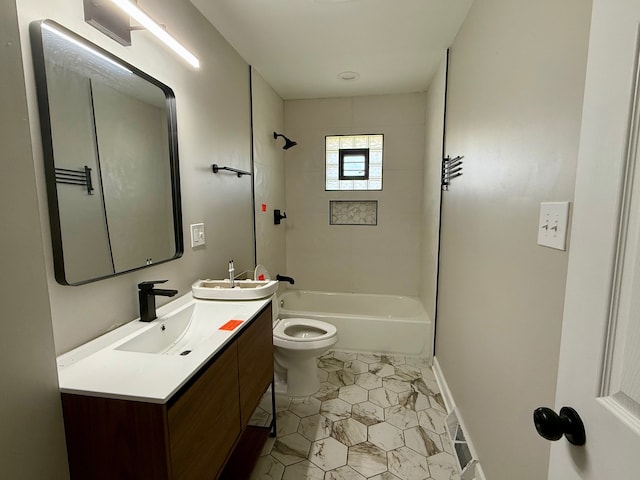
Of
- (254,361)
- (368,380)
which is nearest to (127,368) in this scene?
(254,361)

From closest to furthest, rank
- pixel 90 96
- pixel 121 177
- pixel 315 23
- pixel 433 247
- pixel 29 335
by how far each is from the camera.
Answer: pixel 29 335
pixel 90 96
pixel 121 177
pixel 315 23
pixel 433 247

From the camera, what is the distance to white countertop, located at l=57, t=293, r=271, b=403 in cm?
79

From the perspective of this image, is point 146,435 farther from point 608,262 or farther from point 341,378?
point 341,378

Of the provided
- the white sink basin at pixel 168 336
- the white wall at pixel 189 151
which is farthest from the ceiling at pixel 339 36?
the white sink basin at pixel 168 336

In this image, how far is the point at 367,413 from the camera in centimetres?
197

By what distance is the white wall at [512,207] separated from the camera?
2.82ft

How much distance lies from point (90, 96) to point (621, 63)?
142 centimetres

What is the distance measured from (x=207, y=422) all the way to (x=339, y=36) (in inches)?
86.2

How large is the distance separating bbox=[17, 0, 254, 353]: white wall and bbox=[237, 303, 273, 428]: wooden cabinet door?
0.48 metres

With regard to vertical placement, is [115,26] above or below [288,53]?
below

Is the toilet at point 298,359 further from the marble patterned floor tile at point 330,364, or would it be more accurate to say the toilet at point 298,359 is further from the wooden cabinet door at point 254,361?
the wooden cabinet door at point 254,361

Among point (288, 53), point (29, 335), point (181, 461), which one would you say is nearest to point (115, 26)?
point (29, 335)

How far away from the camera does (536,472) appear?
3.14 ft

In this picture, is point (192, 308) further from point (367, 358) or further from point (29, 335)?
point (367, 358)
